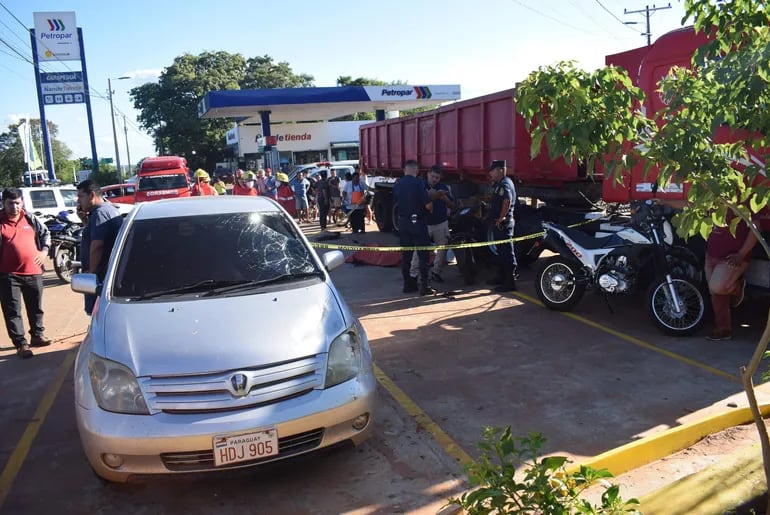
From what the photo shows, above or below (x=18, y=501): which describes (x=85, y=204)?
above

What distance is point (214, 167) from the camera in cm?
5547

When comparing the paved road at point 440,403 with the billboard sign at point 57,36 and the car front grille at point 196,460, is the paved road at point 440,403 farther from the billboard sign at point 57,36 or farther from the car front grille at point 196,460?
the billboard sign at point 57,36

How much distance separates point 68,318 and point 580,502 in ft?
25.7

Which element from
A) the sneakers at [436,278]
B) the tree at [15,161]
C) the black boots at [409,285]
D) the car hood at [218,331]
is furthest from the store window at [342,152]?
the car hood at [218,331]

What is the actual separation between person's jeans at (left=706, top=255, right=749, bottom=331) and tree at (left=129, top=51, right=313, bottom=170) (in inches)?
2099

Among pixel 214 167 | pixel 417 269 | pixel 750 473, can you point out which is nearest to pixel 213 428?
pixel 750 473

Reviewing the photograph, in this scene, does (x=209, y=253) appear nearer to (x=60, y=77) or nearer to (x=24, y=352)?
(x=24, y=352)

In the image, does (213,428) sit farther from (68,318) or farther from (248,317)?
(68,318)

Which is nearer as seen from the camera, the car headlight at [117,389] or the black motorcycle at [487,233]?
the car headlight at [117,389]

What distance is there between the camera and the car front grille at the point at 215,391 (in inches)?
127

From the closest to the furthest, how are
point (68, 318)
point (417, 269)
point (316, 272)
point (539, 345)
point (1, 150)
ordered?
Result: point (316, 272)
point (539, 345)
point (68, 318)
point (417, 269)
point (1, 150)

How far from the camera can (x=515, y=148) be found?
8.88m

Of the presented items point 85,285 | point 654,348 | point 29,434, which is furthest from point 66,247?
point 654,348

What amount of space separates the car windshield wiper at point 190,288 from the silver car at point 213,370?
0.01 metres
